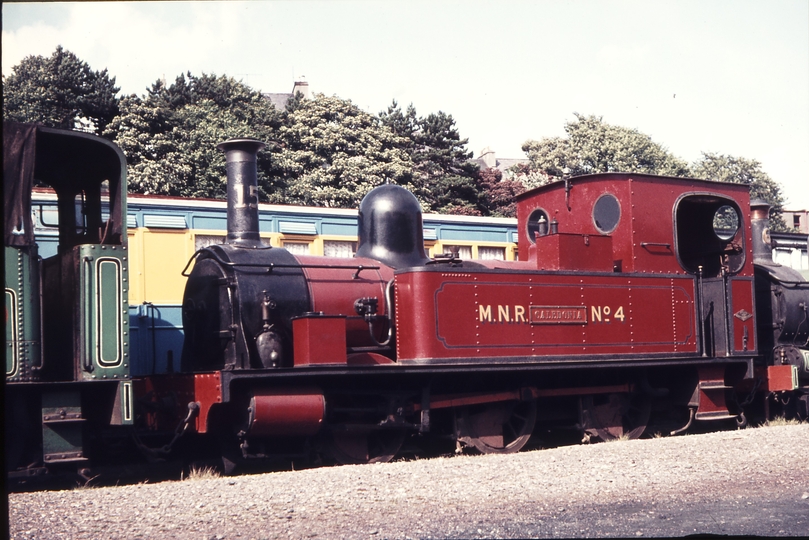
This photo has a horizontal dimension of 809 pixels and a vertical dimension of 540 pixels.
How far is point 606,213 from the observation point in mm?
11062

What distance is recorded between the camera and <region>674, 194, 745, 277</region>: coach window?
11547 millimetres

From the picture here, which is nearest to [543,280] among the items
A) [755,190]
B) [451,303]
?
[451,303]

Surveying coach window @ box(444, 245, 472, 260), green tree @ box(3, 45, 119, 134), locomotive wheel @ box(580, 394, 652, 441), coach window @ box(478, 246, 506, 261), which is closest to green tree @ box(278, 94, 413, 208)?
green tree @ box(3, 45, 119, 134)

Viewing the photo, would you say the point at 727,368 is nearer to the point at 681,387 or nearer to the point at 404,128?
the point at 681,387

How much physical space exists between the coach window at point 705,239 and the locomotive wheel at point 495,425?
2912mm

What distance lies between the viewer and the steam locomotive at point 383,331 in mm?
7594

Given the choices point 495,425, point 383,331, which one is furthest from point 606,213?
point 383,331

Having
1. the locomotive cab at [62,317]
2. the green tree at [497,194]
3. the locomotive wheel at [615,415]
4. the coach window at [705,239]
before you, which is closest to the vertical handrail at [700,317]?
the coach window at [705,239]

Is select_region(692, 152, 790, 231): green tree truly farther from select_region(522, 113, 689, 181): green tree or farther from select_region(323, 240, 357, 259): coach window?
select_region(323, 240, 357, 259): coach window

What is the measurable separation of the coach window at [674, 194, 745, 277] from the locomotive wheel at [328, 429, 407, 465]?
4.43 m

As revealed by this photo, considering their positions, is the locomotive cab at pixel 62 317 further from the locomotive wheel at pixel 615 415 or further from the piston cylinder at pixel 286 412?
the locomotive wheel at pixel 615 415

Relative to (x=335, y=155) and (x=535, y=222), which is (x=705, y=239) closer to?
(x=535, y=222)

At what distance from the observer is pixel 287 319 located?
9.10 metres

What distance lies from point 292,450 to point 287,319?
1295 mm
